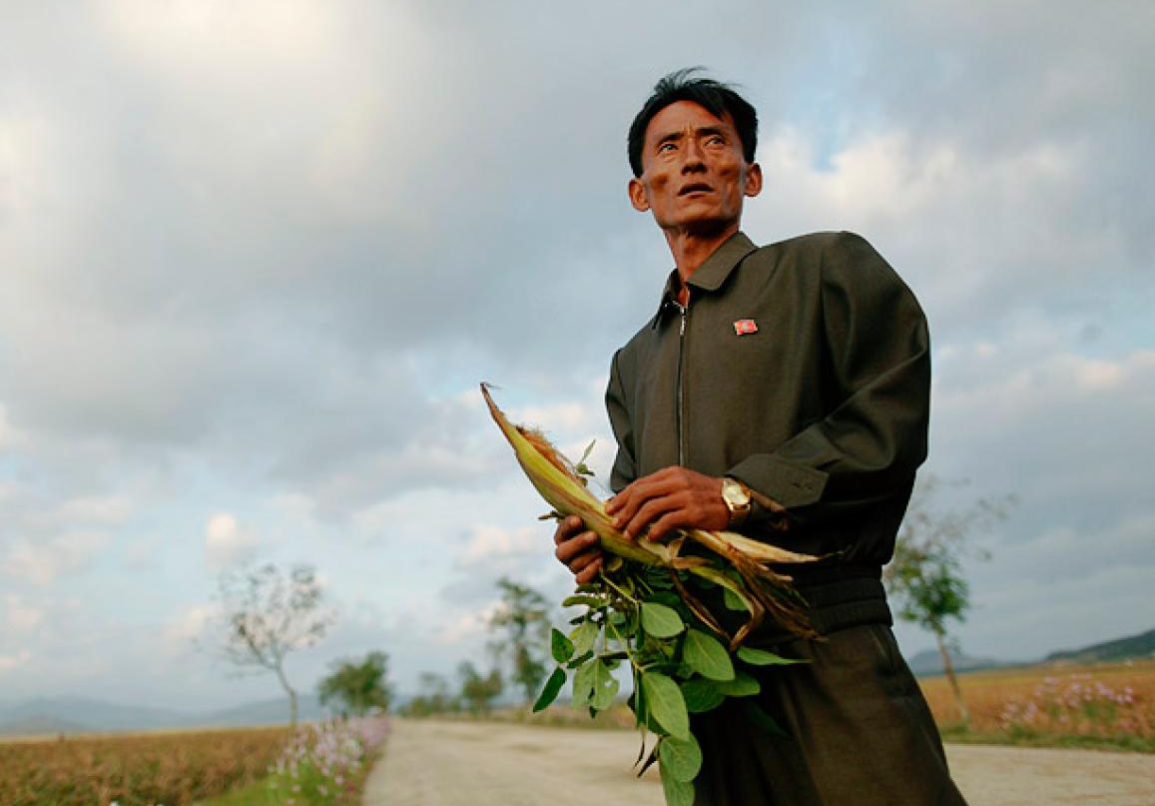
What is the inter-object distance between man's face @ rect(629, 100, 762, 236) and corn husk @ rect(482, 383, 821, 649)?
2.52 ft

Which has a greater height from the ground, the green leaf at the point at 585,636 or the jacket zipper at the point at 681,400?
the jacket zipper at the point at 681,400

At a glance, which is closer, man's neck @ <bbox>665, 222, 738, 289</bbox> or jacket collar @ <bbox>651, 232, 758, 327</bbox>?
jacket collar @ <bbox>651, 232, 758, 327</bbox>

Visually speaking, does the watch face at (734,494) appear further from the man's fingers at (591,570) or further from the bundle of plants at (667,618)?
the man's fingers at (591,570)

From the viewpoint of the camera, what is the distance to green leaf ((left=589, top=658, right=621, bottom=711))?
1637 mm

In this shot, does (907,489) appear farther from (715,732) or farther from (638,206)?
(638,206)

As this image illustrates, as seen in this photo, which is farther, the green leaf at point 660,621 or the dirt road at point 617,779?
the dirt road at point 617,779

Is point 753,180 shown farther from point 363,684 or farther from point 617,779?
point 363,684

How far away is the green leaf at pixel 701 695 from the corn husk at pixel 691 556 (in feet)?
0.40

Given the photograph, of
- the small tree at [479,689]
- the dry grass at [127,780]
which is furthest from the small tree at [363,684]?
the dry grass at [127,780]

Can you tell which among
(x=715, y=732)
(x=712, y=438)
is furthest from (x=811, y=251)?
(x=715, y=732)

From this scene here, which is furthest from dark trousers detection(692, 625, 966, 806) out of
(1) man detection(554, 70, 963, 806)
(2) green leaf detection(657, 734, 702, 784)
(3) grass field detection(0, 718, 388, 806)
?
(3) grass field detection(0, 718, 388, 806)

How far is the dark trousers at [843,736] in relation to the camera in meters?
1.46

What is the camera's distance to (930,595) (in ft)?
49.1

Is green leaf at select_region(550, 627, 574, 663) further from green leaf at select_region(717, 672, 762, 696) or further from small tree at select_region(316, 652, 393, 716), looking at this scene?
small tree at select_region(316, 652, 393, 716)
